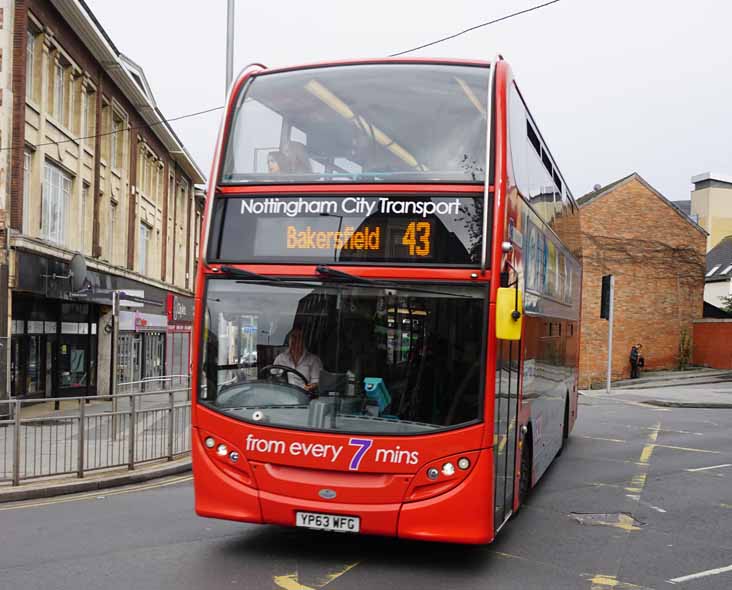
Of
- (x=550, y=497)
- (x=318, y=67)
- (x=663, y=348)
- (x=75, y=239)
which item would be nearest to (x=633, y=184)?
(x=663, y=348)

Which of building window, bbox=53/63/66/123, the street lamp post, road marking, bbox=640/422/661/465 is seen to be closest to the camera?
road marking, bbox=640/422/661/465

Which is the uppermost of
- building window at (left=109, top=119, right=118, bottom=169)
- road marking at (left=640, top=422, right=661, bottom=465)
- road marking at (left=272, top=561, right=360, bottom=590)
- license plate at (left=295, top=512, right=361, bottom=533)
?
building window at (left=109, top=119, right=118, bottom=169)

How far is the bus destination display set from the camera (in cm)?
645

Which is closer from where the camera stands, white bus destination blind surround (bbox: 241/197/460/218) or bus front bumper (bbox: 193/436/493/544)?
bus front bumper (bbox: 193/436/493/544)

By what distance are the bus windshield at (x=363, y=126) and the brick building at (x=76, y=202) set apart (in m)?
7.38

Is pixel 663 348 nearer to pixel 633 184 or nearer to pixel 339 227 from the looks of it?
pixel 633 184

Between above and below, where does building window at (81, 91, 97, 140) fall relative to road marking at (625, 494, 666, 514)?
above

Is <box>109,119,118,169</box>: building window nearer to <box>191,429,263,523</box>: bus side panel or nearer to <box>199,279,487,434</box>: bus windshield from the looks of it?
<box>199,279,487,434</box>: bus windshield

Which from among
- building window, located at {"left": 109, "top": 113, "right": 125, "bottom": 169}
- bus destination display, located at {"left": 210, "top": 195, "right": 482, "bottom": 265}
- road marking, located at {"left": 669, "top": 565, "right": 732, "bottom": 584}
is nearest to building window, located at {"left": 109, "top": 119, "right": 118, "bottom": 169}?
building window, located at {"left": 109, "top": 113, "right": 125, "bottom": 169}

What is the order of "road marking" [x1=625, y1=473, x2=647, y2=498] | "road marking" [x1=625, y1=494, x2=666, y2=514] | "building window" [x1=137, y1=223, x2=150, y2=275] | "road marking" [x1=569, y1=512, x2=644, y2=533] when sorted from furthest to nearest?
"building window" [x1=137, y1=223, x2=150, y2=275] → "road marking" [x1=625, y1=473, x2=647, y2=498] → "road marking" [x1=625, y1=494, x2=666, y2=514] → "road marking" [x1=569, y1=512, x2=644, y2=533]

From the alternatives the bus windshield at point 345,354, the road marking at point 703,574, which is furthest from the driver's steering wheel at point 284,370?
the road marking at point 703,574

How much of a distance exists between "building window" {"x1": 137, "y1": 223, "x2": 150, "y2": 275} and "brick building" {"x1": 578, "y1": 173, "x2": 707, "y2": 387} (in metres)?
17.5

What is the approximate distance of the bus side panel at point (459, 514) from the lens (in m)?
6.24

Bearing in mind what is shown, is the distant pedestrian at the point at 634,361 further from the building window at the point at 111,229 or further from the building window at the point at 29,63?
the building window at the point at 29,63
